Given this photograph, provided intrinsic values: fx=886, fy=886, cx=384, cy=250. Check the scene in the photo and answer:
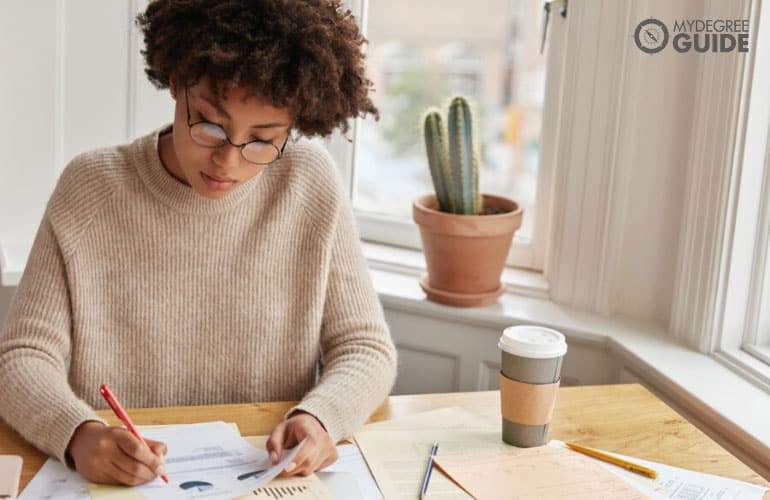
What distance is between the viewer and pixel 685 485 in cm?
118

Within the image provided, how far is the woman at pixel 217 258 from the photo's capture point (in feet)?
4.06

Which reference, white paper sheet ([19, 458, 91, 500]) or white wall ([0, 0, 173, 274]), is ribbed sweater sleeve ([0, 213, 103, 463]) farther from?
white wall ([0, 0, 173, 274])

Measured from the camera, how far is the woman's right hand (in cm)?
110

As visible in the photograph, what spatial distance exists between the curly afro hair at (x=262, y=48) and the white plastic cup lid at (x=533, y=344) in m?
0.43

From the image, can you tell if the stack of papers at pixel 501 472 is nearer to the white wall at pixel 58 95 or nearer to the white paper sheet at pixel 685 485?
the white paper sheet at pixel 685 485

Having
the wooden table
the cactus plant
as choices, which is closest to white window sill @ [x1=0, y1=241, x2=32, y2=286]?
the wooden table

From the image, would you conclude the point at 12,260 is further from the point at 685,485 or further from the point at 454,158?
the point at 685,485

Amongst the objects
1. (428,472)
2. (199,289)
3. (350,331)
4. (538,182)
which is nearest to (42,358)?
(199,289)

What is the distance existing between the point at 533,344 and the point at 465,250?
65 centimetres

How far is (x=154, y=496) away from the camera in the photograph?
1073mm

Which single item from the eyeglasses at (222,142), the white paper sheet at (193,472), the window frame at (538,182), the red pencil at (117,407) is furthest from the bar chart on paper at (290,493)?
the window frame at (538,182)

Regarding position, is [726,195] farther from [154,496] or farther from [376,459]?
[154,496]

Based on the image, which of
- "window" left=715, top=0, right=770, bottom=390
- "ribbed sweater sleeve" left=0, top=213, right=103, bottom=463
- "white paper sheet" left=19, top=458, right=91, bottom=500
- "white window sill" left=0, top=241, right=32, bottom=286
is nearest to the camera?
"white paper sheet" left=19, top=458, right=91, bottom=500

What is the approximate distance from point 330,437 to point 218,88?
1.66ft
